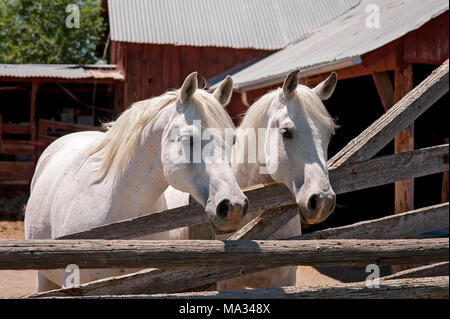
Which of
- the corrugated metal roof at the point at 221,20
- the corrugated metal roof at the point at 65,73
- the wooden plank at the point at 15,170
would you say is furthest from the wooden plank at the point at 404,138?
the wooden plank at the point at 15,170

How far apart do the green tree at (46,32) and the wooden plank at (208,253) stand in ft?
69.7

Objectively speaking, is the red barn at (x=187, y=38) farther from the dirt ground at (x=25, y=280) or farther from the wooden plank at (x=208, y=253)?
the wooden plank at (x=208, y=253)

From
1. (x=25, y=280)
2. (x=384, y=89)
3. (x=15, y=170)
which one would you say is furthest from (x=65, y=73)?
(x=384, y=89)

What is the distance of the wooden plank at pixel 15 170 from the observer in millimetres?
12406

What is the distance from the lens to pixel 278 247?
2.44 m

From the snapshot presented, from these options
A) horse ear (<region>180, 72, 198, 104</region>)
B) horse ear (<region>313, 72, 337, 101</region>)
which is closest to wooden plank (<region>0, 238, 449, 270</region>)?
horse ear (<region>180, 72, 198, 104</region>)

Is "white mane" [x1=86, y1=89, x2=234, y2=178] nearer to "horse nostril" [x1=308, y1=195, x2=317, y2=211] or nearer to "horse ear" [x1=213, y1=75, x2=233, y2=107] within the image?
"horse ear" [x1=213, y1=75, x2=233, y2=107]

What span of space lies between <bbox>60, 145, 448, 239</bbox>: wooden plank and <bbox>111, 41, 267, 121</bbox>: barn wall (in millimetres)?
10394

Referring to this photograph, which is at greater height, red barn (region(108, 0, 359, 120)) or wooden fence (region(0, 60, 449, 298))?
red barn (region(108, 0, 359, 120))

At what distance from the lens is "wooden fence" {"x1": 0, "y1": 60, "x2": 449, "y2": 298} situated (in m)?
2.23

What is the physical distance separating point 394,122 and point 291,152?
26.5 inches

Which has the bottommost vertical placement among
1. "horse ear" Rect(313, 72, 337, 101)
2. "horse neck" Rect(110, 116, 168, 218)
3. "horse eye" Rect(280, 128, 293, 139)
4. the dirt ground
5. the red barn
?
the dirt ground

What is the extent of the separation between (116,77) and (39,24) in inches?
479
